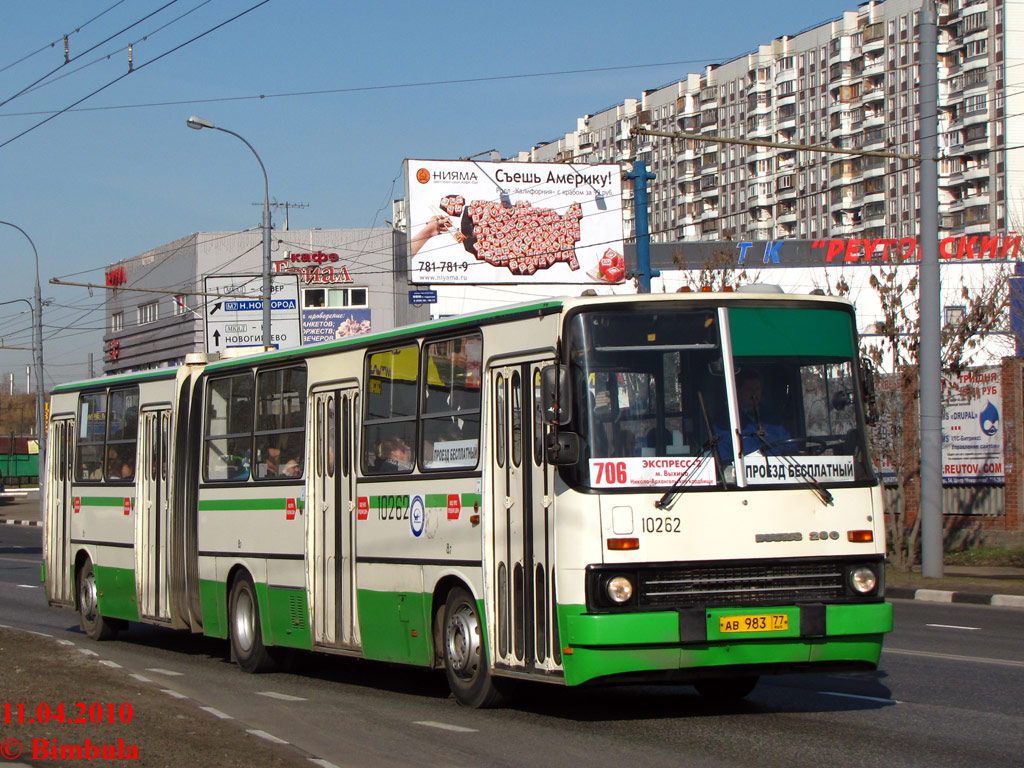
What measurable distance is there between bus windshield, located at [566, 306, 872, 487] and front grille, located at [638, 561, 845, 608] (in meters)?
0.55

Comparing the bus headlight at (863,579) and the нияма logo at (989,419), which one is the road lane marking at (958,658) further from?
the нияма logo at (989,419)

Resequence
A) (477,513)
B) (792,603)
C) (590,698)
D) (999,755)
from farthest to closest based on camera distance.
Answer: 1. (590,698)
2. (477,513)
3. (792,603)
4. (999,755)

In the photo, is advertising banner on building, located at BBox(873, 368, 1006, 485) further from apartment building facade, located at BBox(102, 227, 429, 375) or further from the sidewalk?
apartment building facade, located at BBox(102, 227, 429, 375)

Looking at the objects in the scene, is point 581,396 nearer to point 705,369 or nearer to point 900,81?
point 705,369

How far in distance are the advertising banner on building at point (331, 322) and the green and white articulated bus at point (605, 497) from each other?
48872 mm

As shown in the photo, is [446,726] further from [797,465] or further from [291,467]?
[291,467]

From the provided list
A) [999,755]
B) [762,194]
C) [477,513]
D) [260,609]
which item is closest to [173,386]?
[260,609]

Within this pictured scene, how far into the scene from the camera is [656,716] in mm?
10062

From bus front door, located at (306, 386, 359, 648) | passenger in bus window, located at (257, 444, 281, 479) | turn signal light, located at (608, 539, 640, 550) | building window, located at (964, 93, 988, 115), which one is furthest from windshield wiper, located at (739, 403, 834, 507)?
building window, located at (964, 93, 988, 115)

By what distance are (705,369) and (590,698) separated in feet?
10.1

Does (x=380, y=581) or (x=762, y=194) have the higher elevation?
(x=762, y=194)

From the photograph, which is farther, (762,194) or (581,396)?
(762,194)

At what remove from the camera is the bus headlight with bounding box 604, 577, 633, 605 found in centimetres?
909

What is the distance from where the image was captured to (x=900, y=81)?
107m
